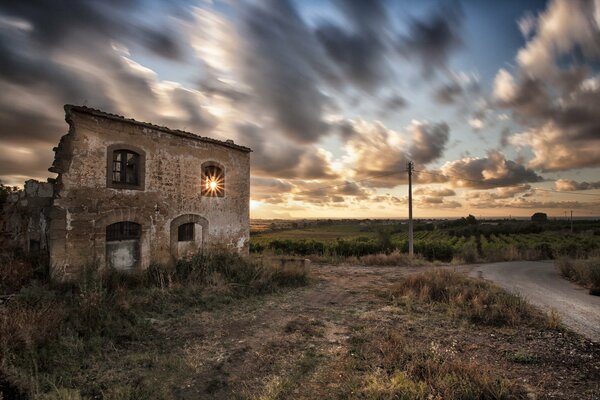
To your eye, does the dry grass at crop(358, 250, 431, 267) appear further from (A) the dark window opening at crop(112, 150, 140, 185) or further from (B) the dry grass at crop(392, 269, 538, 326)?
(A) the dark window opening at crop(112, 150, 140, 185)

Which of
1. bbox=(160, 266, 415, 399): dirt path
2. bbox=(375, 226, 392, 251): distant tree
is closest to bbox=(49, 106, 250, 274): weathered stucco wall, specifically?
bbox=(160, 266, 415, 399): dirt path

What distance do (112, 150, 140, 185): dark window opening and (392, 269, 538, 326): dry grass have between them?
32.1 ft

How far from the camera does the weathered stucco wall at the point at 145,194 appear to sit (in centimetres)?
920

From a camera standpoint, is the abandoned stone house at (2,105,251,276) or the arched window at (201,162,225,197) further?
the arched window at (201,162,225,197)

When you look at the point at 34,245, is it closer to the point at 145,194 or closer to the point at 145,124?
the point at 145,194

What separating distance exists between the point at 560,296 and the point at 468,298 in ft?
11.7

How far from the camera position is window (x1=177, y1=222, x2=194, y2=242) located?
Result: 39.9 feet

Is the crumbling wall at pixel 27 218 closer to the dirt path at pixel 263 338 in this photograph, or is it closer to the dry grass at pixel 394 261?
the dirt path at pixel 263 338

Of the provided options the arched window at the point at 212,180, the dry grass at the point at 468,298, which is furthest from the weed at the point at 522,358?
the arched window at the point at 212,180

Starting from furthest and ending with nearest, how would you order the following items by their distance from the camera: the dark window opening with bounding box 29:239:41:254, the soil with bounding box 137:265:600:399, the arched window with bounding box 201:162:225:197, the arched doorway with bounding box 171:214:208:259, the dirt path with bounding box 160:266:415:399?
the arched window with bounding box 201:162:225:197, the dark window opening with bounding box 29:239:41:254, the arched doorway with bounding box 171:214:208:259, the dirt path with bounding box 160:266:415:399, the soil with bounding box 137:265:600:399

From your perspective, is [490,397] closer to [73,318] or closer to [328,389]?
[328,389]

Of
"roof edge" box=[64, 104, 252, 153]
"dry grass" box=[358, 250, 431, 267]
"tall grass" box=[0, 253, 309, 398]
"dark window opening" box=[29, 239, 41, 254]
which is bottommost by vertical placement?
"dry grass" box=[358, 250, 431, 267]

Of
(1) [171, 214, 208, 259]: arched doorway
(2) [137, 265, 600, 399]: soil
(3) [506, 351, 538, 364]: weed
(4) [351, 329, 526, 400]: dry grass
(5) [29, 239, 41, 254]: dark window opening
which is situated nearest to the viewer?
(4) [351, 329, 526, 400]: dry grass

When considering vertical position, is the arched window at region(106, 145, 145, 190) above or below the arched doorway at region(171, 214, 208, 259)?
above
